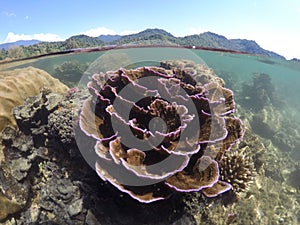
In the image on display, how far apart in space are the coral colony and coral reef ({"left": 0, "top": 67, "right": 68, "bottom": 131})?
1888 mm

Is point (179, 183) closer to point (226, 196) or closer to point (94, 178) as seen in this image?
point (94, 178)

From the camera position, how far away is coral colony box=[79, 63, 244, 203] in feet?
9.16

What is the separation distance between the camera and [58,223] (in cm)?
331

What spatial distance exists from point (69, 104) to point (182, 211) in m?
2.47

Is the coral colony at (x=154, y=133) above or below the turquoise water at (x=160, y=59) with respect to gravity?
above

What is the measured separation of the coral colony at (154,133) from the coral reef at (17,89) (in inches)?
74.3

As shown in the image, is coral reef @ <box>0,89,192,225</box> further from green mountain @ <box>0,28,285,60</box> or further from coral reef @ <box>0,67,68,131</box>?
green mountain @ <box>0,28,285,60</box>

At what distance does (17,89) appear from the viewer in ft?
16.7

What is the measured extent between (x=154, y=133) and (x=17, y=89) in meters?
3.34

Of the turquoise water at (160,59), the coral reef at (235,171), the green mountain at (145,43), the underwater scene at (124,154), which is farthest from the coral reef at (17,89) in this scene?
the turquoise water at (160,59)

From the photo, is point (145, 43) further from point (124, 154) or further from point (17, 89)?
point (124, 154)

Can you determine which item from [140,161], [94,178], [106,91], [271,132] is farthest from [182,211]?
[271,132]

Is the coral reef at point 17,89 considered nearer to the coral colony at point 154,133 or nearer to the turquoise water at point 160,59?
the coral colony at point 154,133

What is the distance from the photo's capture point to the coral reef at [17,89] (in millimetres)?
4589
